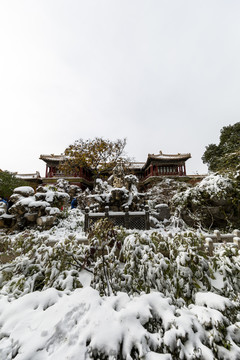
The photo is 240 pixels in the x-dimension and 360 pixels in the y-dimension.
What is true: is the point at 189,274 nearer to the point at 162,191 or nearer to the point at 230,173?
the point at 230,173

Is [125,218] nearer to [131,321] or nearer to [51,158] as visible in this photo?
[131,321]

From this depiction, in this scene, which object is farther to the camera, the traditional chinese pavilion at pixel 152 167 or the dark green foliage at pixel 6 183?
the traditional chinese pavilion at pixel 152 167

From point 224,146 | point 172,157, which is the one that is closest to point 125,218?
point 224,146

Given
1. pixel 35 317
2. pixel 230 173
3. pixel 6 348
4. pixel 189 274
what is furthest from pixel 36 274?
pixel 230 173

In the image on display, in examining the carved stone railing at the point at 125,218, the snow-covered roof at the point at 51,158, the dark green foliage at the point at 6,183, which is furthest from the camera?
the snow-covered roof at the point at 51,158

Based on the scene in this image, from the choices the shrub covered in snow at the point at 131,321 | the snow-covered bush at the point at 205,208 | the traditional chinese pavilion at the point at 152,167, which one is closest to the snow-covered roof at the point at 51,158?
the traditional chinese pavilion at the point at 152,167

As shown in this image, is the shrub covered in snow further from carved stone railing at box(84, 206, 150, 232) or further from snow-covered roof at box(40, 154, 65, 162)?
snow-covered roof at box(40, 154, 65, 162)

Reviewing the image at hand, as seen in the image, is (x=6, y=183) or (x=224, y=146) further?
(x=224, y=146)

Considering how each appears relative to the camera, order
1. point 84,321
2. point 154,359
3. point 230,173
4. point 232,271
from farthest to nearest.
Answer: point 230,173
point 232,271
point 84,321
point 154,359

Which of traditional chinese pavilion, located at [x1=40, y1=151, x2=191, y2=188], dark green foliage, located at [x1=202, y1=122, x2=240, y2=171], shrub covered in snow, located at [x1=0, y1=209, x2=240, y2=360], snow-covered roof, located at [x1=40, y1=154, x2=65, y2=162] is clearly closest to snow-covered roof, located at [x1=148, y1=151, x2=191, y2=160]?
traditional chinese pavilion, located at [x1=40, y1=151, x2=191, y2=188]

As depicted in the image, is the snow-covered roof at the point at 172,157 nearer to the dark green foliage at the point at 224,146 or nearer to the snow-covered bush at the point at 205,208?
the dark green foliage at the point at 224,146

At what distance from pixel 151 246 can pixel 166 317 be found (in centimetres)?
139

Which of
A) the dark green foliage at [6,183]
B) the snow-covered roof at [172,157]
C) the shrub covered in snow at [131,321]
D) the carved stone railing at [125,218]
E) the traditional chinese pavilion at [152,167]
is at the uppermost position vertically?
the snow-covered roof at [172,157]

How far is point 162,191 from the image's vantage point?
1647cm
